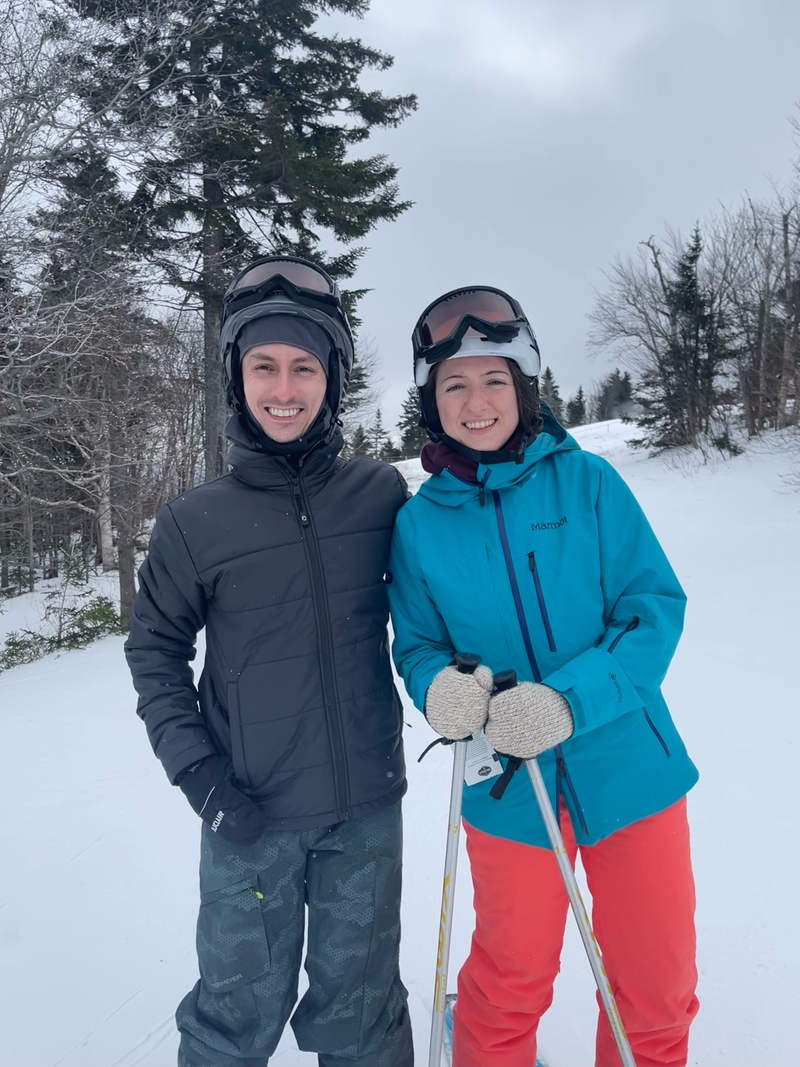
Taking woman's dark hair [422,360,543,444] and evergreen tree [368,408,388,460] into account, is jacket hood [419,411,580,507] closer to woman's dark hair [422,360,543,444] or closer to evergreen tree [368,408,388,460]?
woman's dark hair [422,360,543,444]

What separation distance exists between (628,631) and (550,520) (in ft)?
1.19

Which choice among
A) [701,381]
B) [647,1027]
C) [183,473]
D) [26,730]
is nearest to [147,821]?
[26,730]

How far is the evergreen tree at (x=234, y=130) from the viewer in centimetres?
925

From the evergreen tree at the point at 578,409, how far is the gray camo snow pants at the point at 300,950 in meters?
62.4

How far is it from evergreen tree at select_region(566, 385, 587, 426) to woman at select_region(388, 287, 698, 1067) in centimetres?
6204

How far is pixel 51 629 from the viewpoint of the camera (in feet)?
38.8

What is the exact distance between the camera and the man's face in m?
1.79

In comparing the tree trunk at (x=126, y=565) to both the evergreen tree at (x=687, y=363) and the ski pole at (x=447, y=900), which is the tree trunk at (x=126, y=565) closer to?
the ski pole at (x=447, y=900)

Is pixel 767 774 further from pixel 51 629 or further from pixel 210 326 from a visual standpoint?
pixel 51 629

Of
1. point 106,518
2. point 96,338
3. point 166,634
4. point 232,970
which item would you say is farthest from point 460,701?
point 106,518

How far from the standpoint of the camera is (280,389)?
1.78 metres

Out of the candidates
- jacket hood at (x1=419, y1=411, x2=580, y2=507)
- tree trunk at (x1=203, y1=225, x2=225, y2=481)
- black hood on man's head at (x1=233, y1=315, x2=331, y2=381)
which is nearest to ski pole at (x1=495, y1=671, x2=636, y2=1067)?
jacket hood at (x1=419, y1=411, x2=580, y2=507)

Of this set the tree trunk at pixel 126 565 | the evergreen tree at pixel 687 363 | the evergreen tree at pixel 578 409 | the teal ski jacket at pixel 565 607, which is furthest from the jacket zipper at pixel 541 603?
the evergreen tree at pixel 578 409


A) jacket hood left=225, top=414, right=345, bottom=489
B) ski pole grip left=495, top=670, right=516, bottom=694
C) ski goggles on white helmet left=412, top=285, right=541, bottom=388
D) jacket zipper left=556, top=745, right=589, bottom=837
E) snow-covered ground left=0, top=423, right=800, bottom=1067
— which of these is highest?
ski goggles on white helmet left=412, top=285, right=541, bottom=388
